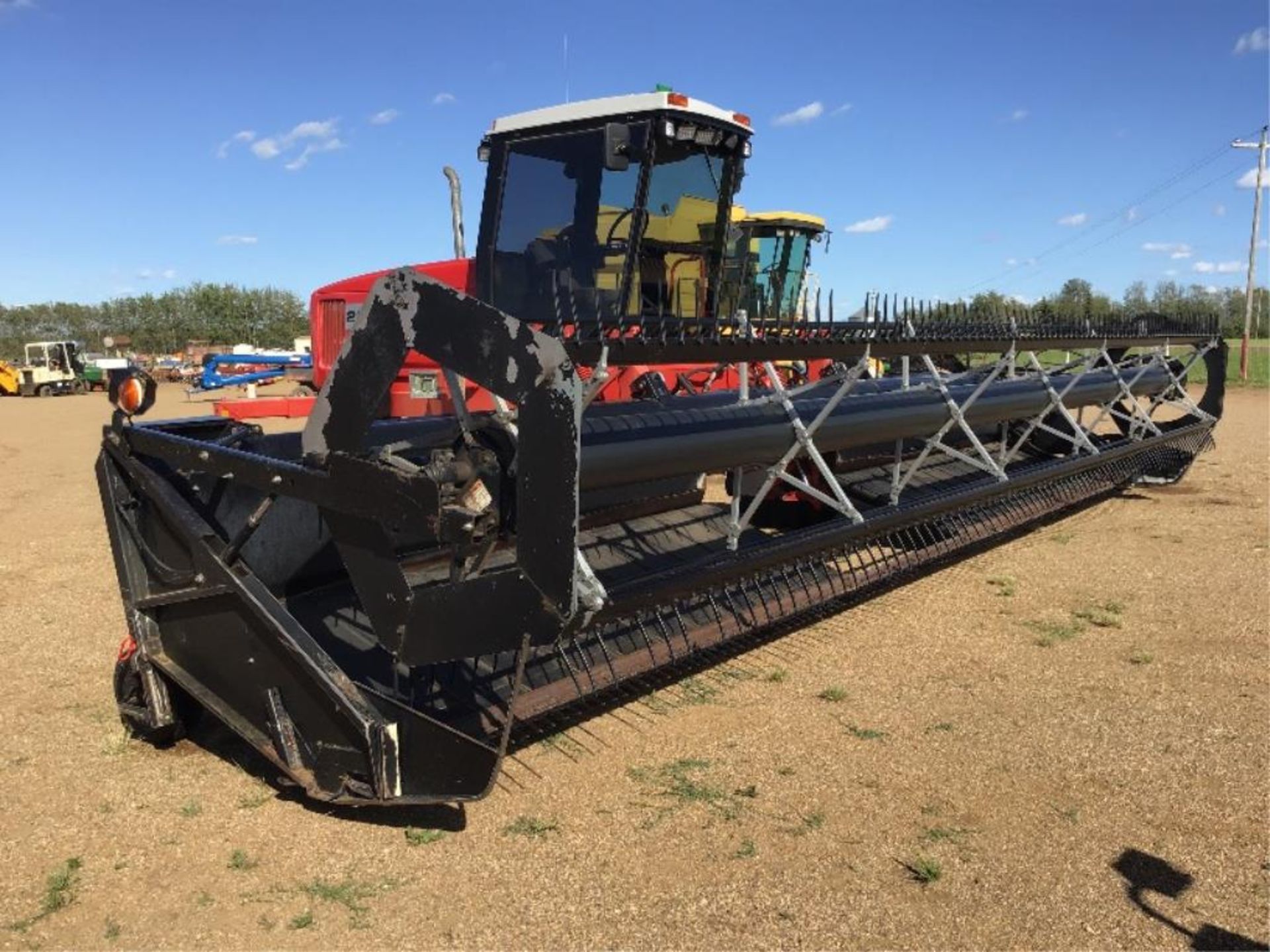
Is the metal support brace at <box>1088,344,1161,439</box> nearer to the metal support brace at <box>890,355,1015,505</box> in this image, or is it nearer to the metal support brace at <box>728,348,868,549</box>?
the metal support brace at <box>890,355,1015,505</box>

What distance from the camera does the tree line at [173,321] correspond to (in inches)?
2462

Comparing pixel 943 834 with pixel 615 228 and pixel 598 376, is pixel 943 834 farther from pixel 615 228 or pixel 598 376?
pixel 615 228

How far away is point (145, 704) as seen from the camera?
3.25 meters

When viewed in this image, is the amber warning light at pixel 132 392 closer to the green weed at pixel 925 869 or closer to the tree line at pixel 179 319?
the green weed at pixel 925 869

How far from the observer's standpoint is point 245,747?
133 inches

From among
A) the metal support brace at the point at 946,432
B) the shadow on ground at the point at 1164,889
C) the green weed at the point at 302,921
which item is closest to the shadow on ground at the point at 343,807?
the green weed at the point at 302,921

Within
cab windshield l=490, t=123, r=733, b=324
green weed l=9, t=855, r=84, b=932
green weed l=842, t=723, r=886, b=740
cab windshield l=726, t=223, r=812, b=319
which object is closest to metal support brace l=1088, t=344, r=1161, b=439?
cab windshield l=726, t=223, r=812, b=319

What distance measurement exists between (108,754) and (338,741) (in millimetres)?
1183

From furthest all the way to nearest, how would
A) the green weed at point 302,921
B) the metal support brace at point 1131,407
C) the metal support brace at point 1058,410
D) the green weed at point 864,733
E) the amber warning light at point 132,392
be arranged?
the metal support brace at point 1131,407 → the metal support brace at point 1058,410 → the green weed at point 864,733 → the amber warning light at point 132,392 → the green weed at point 302,921

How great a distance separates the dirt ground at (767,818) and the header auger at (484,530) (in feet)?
0.76

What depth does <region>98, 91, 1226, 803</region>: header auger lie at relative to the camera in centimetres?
245

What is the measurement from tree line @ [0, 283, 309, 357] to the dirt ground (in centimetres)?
6201

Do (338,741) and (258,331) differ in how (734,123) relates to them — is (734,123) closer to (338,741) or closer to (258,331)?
(338,741)

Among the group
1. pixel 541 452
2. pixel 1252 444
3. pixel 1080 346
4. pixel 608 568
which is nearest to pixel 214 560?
pixel 541 452
